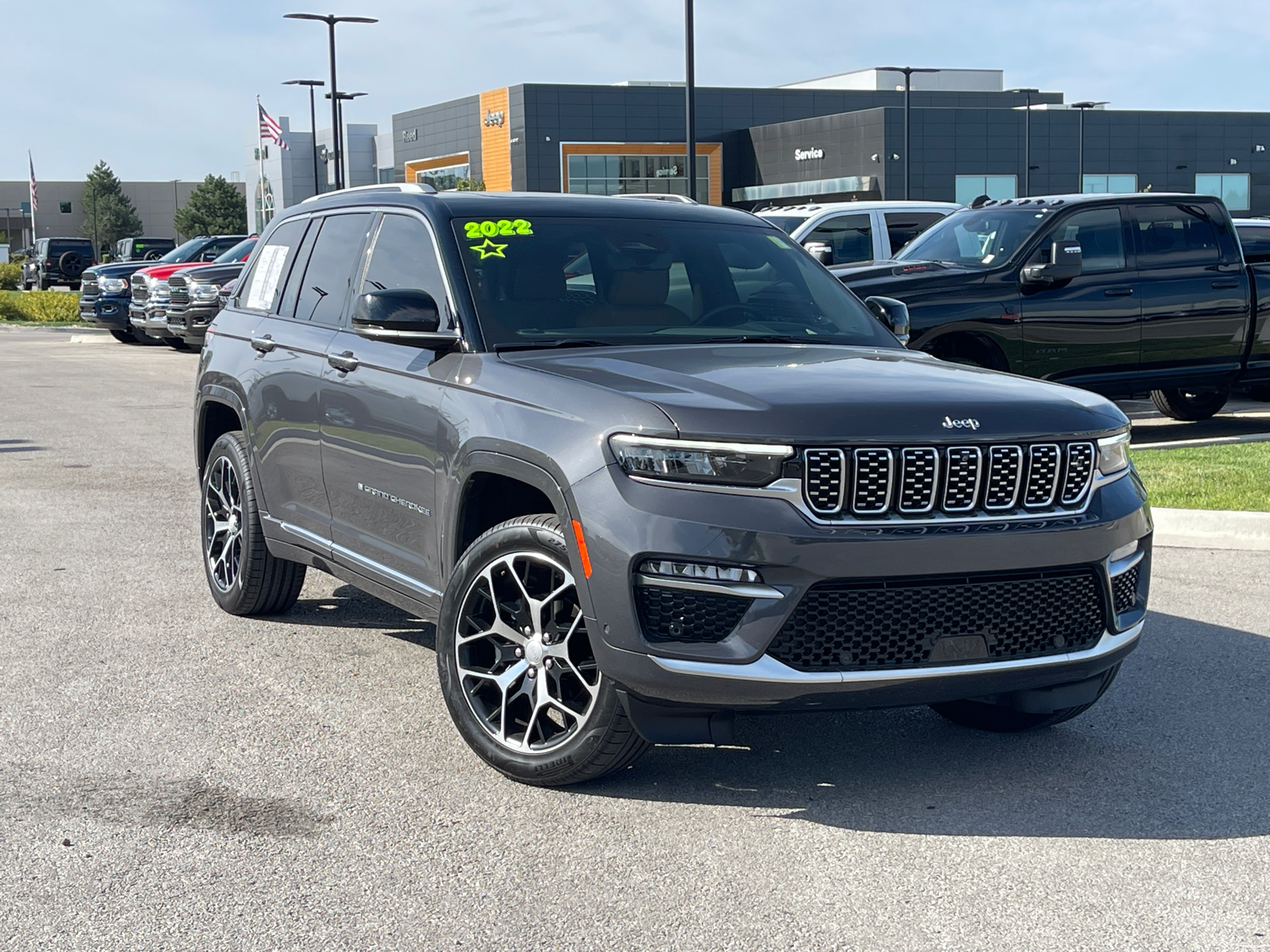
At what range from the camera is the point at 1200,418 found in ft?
49.6

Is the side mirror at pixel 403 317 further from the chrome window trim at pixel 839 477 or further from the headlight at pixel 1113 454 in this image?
the headlight at pixel 1113 454

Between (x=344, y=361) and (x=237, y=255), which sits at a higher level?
(x=237, y=255)

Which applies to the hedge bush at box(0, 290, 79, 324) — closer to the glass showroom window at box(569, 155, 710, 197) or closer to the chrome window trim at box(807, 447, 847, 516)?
the glass showroom window at box(569, 155, 710, 197)

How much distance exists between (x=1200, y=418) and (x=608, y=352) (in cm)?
1137

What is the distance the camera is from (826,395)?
14.6ft

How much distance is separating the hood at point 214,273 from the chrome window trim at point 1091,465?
21229mm

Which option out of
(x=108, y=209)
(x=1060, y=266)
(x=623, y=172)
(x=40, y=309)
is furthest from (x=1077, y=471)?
(x=108, y=209)

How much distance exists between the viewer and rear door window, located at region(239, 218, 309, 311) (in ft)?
22.7

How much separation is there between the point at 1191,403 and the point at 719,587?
39.3 feet

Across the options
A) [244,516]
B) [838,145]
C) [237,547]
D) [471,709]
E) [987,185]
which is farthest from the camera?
[987,185]

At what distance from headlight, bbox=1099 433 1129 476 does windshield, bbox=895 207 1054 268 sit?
25.8 feet

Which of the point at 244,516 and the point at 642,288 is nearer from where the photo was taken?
the point at 642,288

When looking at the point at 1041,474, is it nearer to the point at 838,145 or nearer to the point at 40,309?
the point at 40,309

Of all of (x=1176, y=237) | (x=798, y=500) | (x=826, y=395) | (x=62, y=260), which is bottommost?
(x=798, y=500)
